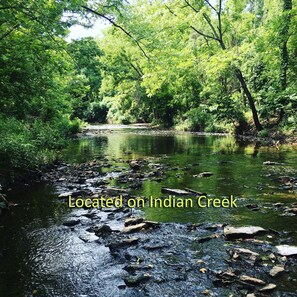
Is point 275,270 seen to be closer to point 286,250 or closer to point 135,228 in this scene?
point 286,250

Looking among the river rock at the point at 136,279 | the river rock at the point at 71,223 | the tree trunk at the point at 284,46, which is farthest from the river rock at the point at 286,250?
the tree trunk at the point at 284,46

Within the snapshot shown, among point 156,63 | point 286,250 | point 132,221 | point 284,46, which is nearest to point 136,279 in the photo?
point 132,221

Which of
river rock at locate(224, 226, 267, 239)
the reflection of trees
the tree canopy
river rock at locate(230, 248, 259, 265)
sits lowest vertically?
river rock at locate(230, 248, 259, 265)

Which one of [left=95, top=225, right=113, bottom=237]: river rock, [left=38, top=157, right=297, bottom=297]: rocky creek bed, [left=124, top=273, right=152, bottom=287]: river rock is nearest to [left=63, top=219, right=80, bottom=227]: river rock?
[left=38, top=157, right=297, bottom=297]: rocky creek bed

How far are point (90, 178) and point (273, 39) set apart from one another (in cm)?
1718

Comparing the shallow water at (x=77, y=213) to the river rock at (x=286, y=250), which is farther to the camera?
the river rock at (x=286, y=250)

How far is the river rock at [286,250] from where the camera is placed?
4804mm

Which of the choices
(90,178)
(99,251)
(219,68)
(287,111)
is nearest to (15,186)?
(90,178)

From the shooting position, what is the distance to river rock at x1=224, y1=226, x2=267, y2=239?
18.1 feet

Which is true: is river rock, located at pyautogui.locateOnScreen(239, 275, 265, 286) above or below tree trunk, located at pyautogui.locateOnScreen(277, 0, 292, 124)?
below

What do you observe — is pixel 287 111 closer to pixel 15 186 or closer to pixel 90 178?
pixel 90 178

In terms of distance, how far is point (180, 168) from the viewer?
41.3 feet

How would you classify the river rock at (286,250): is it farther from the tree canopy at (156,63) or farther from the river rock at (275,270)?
the tree canopy at (156,63)

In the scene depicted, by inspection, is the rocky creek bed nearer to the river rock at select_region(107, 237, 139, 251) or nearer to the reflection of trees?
the river rock at select_region(107, 237, 139, 251)
